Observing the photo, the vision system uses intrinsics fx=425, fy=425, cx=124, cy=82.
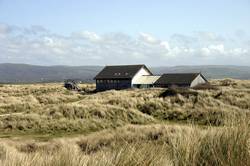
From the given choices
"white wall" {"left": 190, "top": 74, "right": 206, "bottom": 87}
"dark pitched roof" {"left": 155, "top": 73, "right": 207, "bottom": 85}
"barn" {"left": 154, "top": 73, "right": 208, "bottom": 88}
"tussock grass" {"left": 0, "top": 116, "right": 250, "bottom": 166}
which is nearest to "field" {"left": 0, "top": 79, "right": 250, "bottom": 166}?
"tussock grass" {"left": 0, "top": 116, "right": 250, "bottom": 166}

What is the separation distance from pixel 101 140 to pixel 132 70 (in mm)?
64348

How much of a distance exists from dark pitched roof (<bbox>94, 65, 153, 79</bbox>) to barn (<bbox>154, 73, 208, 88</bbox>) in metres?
5.98

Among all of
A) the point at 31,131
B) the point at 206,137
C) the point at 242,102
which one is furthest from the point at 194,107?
the point at 206,137

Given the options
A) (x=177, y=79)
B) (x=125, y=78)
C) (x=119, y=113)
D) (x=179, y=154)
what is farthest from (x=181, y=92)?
(x=125, y=78)

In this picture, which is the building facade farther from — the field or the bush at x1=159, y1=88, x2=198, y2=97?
the bush at x1=159, y1=88, x2=198, y2=97

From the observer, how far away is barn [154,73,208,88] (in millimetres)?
70306

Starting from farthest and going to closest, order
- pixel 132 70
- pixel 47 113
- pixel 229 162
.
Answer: pixel 132 70
pixel 47 113
pixel 229 162

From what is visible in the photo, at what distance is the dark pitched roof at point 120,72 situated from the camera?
78125 millimetres

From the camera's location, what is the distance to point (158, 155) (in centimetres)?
471

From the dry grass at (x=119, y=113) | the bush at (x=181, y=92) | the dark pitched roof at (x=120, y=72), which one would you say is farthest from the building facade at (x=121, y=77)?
the dry grass at (x=119, y=113)

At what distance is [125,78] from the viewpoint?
7756 centimetres

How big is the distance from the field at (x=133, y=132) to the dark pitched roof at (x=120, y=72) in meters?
28.8

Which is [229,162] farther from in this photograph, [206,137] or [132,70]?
[132,70]

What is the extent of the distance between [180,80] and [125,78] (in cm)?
1101
